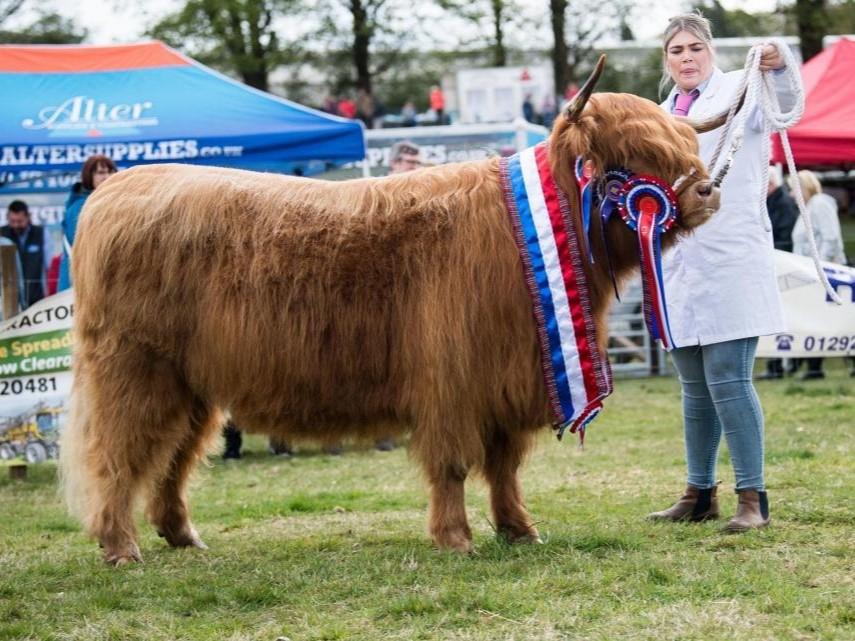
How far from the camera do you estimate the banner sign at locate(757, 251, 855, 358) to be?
1072 cm

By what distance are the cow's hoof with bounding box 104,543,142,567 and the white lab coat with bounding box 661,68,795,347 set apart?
2.43 metres

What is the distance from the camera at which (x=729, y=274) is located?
16.1 feet

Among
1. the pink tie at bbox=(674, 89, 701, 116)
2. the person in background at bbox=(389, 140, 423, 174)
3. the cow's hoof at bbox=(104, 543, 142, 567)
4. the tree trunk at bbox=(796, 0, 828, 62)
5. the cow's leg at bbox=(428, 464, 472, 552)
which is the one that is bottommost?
the cow's hoof at bbox=(104, 543, 142, 567)

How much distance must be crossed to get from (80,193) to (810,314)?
256 inches

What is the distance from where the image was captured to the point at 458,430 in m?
4.57

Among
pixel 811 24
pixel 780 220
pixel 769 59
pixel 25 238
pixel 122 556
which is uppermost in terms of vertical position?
pixel 811 24

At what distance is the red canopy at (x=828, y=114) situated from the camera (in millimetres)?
11945

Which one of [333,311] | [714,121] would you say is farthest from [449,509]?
[714,121]

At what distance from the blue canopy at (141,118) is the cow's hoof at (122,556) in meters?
5.47

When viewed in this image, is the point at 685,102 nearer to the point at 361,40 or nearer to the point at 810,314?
the point at 810,314

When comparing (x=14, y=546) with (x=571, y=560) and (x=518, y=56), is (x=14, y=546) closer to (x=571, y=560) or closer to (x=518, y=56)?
(x=571, y=560)

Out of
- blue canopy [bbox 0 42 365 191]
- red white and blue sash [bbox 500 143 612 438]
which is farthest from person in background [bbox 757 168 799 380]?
red white and blue sash [bbox 500 143 612 438]

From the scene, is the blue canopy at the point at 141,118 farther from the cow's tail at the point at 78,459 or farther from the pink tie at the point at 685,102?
the pink tie at the point at 685,102

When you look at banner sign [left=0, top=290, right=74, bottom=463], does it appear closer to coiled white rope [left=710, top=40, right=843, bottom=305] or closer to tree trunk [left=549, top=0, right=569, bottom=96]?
coiled white rope [left=710, top=40, right=843, bottom=305]
